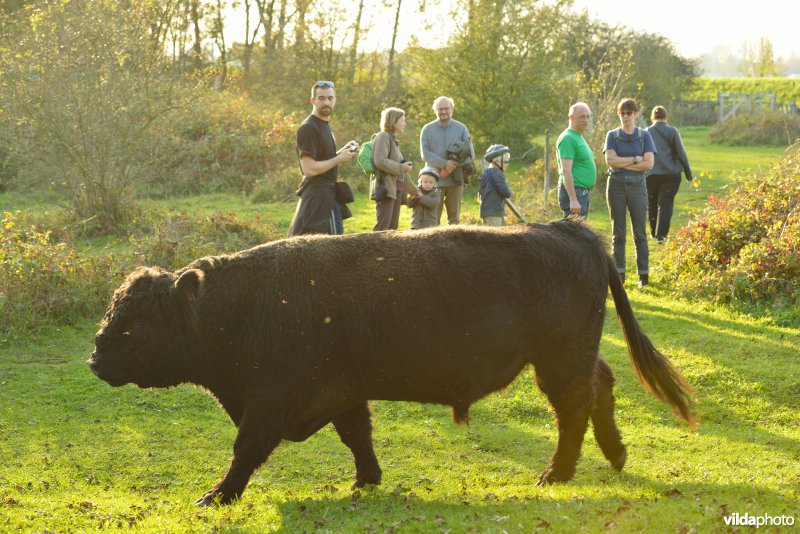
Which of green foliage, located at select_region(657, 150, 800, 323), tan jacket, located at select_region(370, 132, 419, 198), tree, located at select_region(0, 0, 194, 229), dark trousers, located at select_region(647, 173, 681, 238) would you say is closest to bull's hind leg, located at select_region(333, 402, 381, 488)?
tan jacket, located at select_region(370, 132, 419, 198)

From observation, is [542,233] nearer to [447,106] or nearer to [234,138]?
[447,106]

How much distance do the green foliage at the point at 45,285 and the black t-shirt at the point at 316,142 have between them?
4352 mm

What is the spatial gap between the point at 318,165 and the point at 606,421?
4023 mm

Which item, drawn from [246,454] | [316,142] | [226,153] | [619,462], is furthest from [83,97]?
[619,462]

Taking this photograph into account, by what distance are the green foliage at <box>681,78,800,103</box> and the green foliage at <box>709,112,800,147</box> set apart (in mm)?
14628

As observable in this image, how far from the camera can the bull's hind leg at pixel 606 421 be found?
6.98 metres

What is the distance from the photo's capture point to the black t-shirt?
9.33 m

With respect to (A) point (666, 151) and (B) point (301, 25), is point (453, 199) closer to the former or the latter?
(A) point (666, 151)

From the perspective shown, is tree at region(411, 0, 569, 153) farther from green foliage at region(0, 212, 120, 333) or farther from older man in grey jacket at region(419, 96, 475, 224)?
green foliage at region(0, 212, 120, 333)

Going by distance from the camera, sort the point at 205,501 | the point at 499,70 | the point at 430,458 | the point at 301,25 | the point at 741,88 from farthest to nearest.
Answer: the point at 741,88
the point at 301,25
the point at 499,70
the point at 430,458
the point at 205,501

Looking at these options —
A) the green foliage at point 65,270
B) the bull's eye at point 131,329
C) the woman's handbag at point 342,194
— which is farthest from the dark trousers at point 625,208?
the bull's eye at point 131,329

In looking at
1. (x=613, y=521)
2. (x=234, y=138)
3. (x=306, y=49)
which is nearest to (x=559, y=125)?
Answer: (x=306, y=49)

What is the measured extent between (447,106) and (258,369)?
7.50 meters

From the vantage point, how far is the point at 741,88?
65.2 meters
